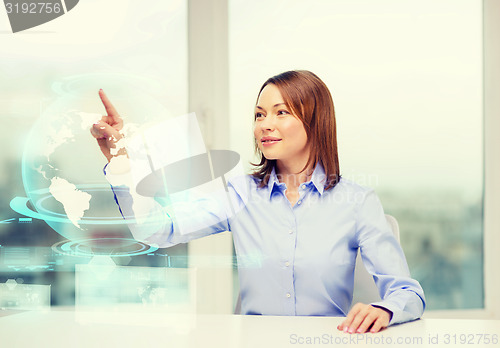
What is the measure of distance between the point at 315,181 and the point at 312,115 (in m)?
0.20

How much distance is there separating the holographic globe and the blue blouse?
33.1 inches

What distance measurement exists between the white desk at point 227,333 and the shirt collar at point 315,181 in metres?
0.44

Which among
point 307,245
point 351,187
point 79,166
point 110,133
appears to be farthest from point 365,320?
point 79,166

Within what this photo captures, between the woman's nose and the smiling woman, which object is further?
the woman's nose

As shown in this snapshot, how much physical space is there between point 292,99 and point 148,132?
834mm

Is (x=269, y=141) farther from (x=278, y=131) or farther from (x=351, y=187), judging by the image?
(x=351, y=187)

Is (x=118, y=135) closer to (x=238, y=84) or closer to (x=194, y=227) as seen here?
(x=194, y=227)

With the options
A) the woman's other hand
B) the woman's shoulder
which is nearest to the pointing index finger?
the woman's shoulder

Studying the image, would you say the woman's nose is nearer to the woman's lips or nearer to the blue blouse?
the woman's lips

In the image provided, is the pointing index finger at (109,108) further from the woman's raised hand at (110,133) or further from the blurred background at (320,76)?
the blurred background at (320,76)

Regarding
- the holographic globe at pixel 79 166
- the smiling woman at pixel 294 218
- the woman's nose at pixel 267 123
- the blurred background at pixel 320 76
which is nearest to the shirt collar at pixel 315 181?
the smiling woman at pixel 294 218

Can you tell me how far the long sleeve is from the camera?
1038 millimetres

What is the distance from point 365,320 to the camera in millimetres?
945

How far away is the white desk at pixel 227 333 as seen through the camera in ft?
2.85
